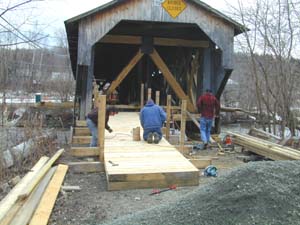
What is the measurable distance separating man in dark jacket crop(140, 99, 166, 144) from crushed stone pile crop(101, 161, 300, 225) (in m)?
5.01

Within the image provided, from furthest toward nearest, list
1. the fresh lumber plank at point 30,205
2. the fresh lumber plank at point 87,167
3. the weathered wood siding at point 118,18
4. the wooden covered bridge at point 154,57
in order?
the weathered wood siding at point 118,18 < the fresh lumber plank at point 87,167 < the wooden covered bridge at point 154,57 < the fresh lumber plank at point 30,205

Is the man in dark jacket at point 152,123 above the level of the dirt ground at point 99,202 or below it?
above

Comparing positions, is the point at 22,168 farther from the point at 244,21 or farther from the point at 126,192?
the point at 244,21

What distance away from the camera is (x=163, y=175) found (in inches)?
290

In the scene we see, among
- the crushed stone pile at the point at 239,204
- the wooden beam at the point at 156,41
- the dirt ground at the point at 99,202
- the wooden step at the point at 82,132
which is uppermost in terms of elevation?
the wooden beam at the point at 156,41

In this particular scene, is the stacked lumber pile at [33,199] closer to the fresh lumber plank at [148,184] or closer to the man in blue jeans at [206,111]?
the fresh lumber plank at [148,184]

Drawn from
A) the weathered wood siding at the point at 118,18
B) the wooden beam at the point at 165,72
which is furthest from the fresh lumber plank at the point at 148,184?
the wooden beam at the point at 165,72

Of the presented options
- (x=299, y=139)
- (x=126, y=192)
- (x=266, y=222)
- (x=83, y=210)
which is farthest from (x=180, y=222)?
(x=299, y=139)

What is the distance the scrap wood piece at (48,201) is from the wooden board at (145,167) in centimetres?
90

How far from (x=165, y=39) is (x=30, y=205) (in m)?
12.1

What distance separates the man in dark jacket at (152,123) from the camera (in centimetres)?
1012

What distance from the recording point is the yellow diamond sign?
13898 millimetres

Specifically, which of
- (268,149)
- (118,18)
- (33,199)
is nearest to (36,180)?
(33,199)

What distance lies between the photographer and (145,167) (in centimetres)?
771
